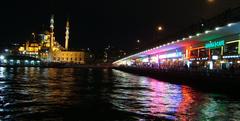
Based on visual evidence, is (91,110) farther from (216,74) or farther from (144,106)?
(216,74)

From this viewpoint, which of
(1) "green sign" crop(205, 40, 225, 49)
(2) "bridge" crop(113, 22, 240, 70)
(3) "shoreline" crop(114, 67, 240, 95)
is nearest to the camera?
(3) "shoreline" crop(114, 67, 240, 95)

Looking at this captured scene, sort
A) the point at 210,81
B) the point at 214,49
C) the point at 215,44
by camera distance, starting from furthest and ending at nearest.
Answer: the point at 214,49 < the point at 215,44 < the point at 210,81

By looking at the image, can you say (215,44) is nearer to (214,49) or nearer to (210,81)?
(214,49)

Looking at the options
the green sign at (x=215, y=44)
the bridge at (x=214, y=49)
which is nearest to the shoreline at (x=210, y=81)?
the bridge at (x=214, y=49)

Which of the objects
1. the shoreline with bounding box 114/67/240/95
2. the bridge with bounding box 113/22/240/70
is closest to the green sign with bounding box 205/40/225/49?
the bridge with bounding box 113/22/240/70

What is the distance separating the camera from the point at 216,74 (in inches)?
1729

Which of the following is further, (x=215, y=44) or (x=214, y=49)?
(x=214, y=49)

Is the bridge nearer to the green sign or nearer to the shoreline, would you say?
the green sign

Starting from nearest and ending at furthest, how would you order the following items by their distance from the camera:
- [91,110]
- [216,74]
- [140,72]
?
[91,110] → [216,74] → [140,72]

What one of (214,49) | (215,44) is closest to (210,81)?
(215,44)

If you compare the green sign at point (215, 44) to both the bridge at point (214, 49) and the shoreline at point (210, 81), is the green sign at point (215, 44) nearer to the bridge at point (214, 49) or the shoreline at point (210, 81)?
the bridge at point (214, 49)

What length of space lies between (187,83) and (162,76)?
65.3 feet

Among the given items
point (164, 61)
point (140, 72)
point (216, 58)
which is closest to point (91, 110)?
point (216, 58)

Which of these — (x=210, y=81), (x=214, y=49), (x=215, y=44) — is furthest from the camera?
(x=214, y=49)
